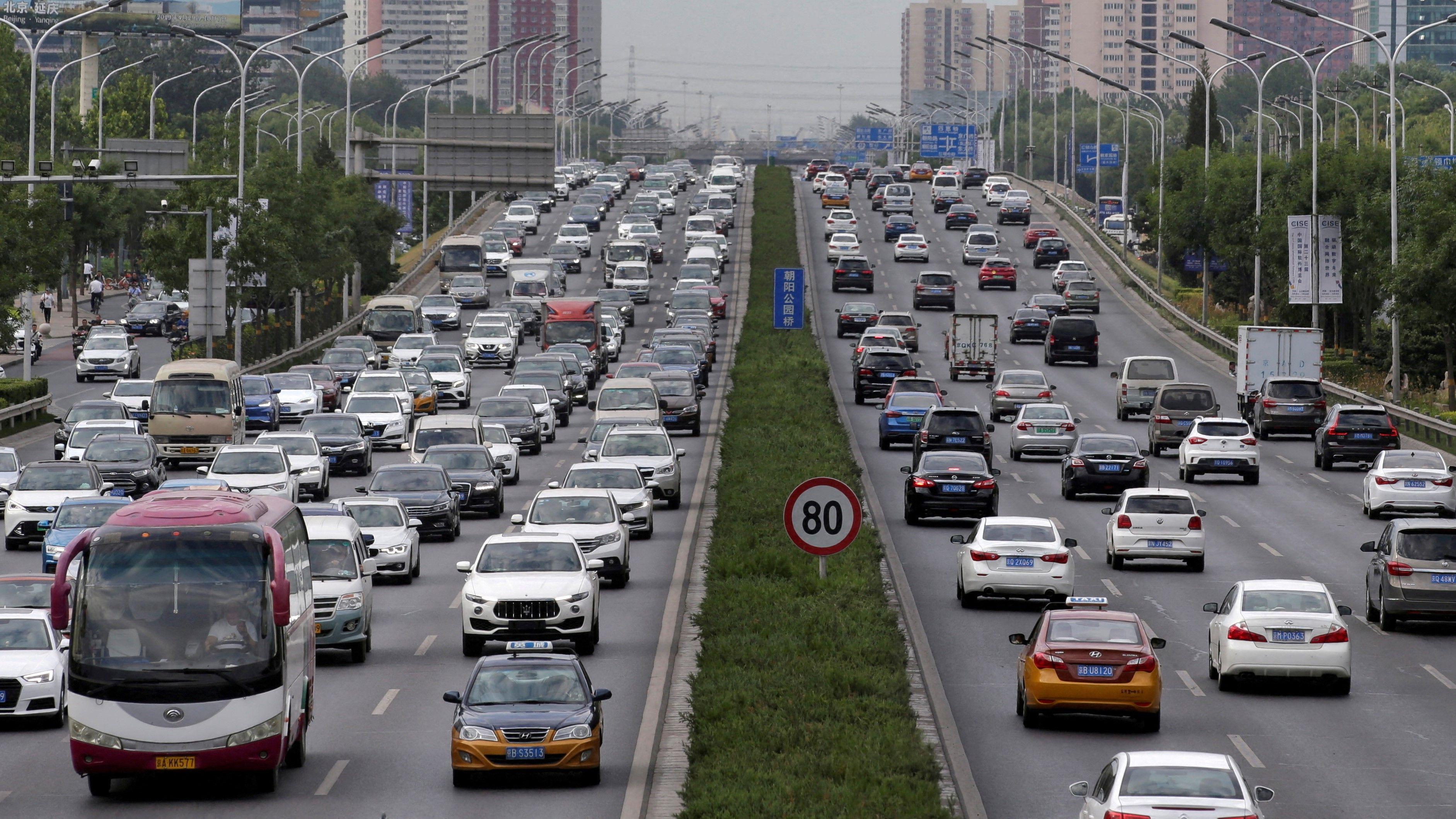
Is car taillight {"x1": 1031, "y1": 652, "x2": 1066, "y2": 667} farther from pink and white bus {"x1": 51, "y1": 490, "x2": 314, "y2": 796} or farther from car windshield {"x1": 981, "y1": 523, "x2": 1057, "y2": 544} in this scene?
car windshield {"x1": 981, "y1": 523, "x2": 1057, "y2": 544}

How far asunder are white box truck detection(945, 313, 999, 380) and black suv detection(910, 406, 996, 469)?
21207mm

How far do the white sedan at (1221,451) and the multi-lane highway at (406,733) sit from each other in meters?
12.0

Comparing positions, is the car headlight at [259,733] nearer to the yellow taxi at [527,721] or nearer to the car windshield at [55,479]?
the yellow taxi at [527,721]

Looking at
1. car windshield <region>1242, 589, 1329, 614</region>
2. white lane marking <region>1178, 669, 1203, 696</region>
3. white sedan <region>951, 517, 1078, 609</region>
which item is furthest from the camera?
white sedan <region>951, 517, 1078, 609</region>

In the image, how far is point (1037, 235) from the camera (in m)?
108

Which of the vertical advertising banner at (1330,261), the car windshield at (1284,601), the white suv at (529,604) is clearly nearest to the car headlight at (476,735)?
the white suv at (529,604)

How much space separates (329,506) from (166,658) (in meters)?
13.3

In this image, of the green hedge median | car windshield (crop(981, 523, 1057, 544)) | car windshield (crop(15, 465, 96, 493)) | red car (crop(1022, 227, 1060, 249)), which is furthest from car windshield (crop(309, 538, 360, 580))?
red car (crop(1022, 227, 1060, 249))

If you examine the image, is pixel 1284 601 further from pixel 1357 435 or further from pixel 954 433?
pixel 1357 435

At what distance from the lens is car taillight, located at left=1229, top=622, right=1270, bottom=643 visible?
78.6 feet

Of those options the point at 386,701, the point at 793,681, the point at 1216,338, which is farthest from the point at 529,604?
the point at 1216,338

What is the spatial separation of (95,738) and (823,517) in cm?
687

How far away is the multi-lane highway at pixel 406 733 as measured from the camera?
18094 millimetres

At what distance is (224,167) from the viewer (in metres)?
86.1
